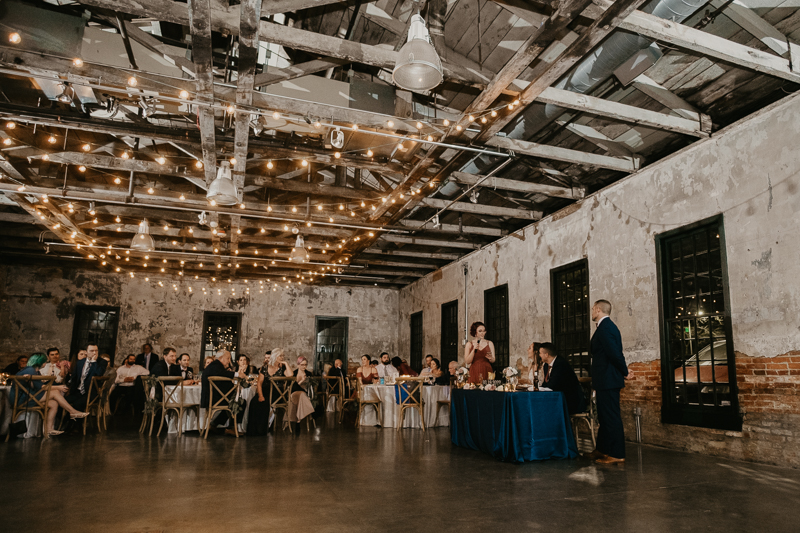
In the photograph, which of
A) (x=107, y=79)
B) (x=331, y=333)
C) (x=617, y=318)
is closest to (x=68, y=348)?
(x=331, y=333)

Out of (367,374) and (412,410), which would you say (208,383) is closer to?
(412,410)

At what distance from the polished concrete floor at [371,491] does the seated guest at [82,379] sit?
1.79m

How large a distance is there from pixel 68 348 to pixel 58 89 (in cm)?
1145

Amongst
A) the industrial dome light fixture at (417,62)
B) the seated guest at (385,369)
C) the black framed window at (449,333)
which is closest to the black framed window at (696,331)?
the industrial dome light fixture at (417,62)

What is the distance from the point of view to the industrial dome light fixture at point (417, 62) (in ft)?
11.9

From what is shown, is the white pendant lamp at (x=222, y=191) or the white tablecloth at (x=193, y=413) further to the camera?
the white tablecloth at (x=193, y=413)

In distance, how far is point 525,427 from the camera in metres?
5.65

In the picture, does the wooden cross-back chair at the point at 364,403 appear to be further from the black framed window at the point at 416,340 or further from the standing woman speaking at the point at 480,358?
the black framed window at the point at 416,340

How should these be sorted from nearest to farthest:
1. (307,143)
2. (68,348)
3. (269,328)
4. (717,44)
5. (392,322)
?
(717,44) < (307,143) < (68,348) < (269,328) < (392,322)

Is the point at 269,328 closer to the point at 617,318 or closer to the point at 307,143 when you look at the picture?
the point at 307,143

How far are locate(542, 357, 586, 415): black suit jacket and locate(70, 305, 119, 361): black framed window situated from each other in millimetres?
14027

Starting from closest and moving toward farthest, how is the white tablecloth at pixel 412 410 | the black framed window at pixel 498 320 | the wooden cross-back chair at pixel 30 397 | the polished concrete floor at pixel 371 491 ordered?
the polished concrete floor at pixel 371 491 < the wooden cross-back chair at pixel 30 397 < the white tablecloth at pixel 412 410 < the black framed window at pixel 498 320

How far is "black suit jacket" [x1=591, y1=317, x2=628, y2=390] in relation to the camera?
5.58 metres

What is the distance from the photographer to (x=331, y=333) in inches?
691
